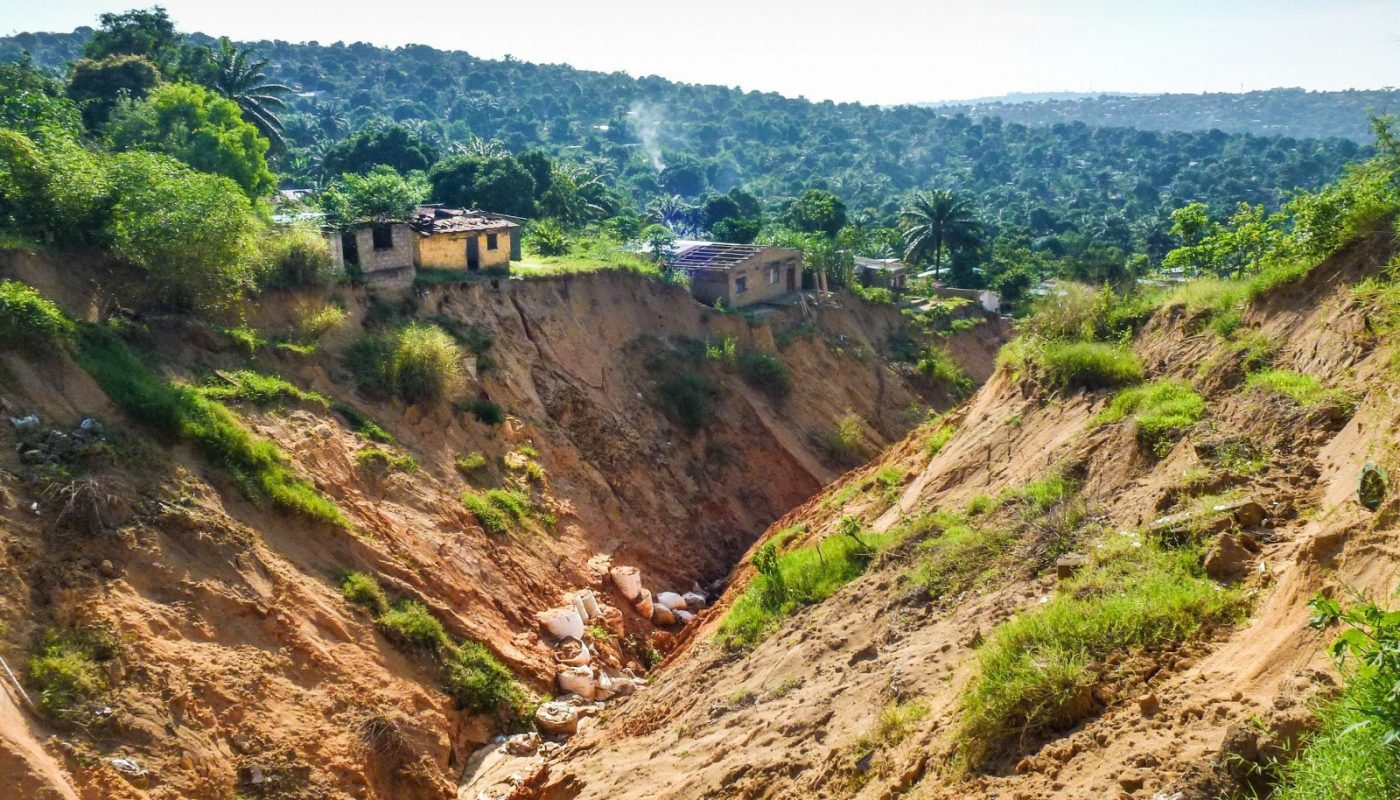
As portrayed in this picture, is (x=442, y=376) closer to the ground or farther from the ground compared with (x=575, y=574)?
farther from the ground

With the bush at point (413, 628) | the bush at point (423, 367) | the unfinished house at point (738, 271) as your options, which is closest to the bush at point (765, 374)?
the unfinished house at point (738, 271)

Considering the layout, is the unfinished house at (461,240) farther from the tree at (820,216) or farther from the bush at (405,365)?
the tree at (820,216)

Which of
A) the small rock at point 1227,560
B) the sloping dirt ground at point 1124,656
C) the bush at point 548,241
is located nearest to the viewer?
the sloping dirt ground at point 1124,656

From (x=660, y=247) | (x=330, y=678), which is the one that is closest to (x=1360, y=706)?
(x=330, y=678)

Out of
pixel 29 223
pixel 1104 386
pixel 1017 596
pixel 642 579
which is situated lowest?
pixel 642 579

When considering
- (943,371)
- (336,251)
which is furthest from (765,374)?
(336,251)

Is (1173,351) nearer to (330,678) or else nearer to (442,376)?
(330,678)
